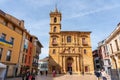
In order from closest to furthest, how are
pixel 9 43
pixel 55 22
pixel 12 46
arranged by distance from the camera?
pixel 9 43 < pixel 12 46 < pixel 55 22

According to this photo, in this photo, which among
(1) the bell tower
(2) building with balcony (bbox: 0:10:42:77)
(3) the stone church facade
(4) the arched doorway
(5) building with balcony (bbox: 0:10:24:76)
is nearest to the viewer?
(5) building with balcony (bbox: 0:10:24:76)

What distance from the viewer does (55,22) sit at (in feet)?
138

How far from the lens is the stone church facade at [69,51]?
3622 centimetres

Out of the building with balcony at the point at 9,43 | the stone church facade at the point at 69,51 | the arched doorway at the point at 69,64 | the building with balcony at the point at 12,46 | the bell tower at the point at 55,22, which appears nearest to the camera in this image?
the building with balcony at the point at 9,43

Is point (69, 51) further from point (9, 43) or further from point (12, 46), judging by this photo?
point (9, 43)

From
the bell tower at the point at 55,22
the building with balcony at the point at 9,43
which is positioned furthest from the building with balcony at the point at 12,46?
the bell tower at the point at 55,22

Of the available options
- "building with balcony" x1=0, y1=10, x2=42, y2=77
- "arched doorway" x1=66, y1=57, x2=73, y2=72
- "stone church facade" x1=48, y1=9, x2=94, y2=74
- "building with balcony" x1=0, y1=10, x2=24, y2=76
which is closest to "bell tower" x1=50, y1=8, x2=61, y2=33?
"stone church facade" x1=48, y1=9, x2=94, y2=74

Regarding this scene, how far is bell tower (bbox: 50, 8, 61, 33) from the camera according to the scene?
40.8m

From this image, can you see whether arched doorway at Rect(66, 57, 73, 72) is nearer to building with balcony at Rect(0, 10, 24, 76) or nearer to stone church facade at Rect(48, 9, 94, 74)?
stone church facade at Rect(48, 9, 94, 74)

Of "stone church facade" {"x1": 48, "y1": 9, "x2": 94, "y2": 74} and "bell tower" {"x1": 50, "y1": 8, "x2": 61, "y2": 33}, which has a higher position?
"bell tower" {"x1": 50, "y1": 8, "x2": 61, "y2": 33}

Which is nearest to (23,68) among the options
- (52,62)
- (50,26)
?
(52,62)

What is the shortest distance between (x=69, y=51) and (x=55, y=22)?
12.3 m

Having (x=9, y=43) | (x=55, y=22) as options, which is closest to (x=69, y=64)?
(x=55, y=22)

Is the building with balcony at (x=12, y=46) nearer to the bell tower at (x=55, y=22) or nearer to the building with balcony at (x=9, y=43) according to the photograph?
the building with balcony at (x=9, y=43)
